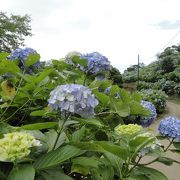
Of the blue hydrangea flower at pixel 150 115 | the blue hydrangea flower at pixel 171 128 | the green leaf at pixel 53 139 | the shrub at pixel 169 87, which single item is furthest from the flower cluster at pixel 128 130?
the shrub at pixel 169 87

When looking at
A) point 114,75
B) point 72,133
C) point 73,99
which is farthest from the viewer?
point 114,75

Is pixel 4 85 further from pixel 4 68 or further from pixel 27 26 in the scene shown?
pixel 27 26

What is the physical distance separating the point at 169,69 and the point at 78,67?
21.2 meters

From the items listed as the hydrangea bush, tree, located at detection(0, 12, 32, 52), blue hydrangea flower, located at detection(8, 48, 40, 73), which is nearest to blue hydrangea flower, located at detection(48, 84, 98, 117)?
the hydrangea bush

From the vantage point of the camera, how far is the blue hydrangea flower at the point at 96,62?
6.41 feet

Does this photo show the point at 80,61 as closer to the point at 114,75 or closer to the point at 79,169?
the point at 79,169

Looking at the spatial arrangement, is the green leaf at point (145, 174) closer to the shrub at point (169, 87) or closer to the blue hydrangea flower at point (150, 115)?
the blue hydrangea flower at point (150, 115)

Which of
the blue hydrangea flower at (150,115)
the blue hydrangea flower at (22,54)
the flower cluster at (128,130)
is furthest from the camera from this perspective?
the blue hydrangea flower at (150,115)

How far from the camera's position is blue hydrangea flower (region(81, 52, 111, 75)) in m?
1.95

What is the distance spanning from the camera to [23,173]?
1132 millimetres

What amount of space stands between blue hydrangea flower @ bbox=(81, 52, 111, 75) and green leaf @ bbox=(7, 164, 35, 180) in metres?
0.87

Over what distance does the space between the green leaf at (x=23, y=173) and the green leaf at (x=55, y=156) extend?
0.04 metres

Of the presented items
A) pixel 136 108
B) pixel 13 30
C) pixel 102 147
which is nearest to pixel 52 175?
pixel 102 147

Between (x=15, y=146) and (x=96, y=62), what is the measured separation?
2.91ft
